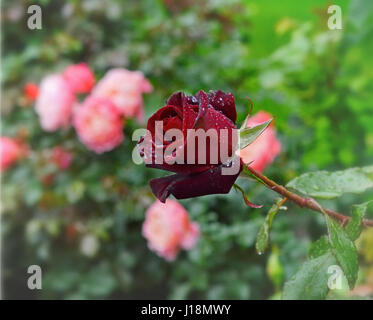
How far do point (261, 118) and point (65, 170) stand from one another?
474mm

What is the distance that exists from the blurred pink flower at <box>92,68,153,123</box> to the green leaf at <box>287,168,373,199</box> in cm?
74

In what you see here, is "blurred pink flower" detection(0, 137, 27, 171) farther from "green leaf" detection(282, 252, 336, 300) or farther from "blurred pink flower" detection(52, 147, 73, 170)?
"green leaf" detection(282, 252, 336, 300)

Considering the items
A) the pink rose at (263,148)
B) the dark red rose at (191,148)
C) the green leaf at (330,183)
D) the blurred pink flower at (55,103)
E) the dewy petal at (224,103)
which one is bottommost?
the green leaf at (330,183)

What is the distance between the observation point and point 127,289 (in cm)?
113

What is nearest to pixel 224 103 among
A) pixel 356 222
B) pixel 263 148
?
pixel 356 222

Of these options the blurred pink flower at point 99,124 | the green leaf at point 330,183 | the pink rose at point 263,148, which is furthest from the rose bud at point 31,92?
the green leaf at point 330,183

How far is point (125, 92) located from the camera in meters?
1.06

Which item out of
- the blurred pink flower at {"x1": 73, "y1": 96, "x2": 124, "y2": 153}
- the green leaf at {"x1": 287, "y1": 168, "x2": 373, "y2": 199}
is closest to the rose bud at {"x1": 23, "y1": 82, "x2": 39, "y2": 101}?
the blurred pink flower at {"x1": 73, "y1": 96, "x2": 124, "y2": 153}

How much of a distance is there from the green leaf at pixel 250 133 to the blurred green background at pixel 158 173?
27.6 inches

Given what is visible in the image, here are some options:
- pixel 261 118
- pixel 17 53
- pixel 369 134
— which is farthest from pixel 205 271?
pixel 17 53

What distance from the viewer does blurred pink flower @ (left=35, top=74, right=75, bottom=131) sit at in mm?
1112

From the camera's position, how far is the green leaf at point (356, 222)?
33 centimetres

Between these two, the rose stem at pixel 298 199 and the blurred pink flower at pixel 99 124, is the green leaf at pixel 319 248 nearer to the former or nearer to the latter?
the rose stem at pixel 298 199
